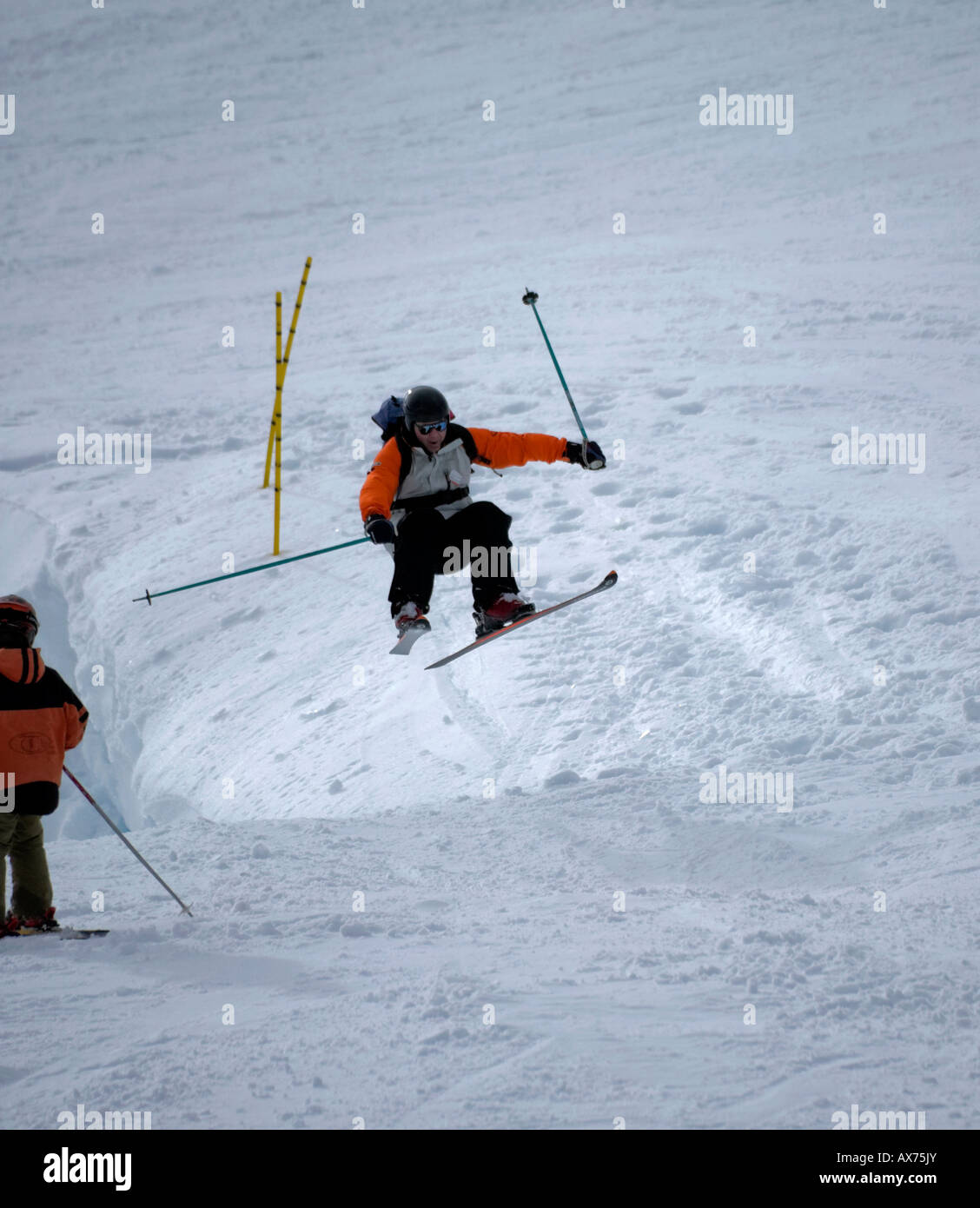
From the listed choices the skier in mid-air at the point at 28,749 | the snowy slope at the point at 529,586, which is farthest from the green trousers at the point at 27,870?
the snowy slope at the point at 529,586

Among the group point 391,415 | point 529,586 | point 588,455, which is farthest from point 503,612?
point 529,586

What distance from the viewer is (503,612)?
6449 millimetres

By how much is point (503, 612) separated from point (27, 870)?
271cm

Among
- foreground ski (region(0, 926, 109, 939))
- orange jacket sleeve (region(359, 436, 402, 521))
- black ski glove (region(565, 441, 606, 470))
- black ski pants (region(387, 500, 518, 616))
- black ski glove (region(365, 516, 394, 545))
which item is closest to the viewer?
foreground ski (region(0, 926, 109, 939))

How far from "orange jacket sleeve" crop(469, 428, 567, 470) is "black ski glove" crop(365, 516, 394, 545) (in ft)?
2.71

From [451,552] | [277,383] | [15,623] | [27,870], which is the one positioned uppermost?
[277,383]

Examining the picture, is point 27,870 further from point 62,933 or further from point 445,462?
point 445,462

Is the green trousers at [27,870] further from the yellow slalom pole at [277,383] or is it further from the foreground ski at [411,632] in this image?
the yellow slalom pole at [277,383]

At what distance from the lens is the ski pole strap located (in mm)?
6250

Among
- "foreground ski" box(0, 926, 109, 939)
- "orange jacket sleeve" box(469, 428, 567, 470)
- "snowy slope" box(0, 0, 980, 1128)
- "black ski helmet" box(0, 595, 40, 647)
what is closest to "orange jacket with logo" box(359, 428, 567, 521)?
"orange jacket sleeve" box(469, 428, 567, 470)

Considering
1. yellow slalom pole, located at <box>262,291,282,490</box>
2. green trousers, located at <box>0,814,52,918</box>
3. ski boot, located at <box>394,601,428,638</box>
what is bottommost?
green trousers, located at <box>0,814,52,918</box>

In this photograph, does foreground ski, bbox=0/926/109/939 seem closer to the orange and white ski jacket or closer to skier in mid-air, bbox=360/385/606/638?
skier in mid-air, bbox=360/385/606/638

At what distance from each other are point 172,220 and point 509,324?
335 inches
